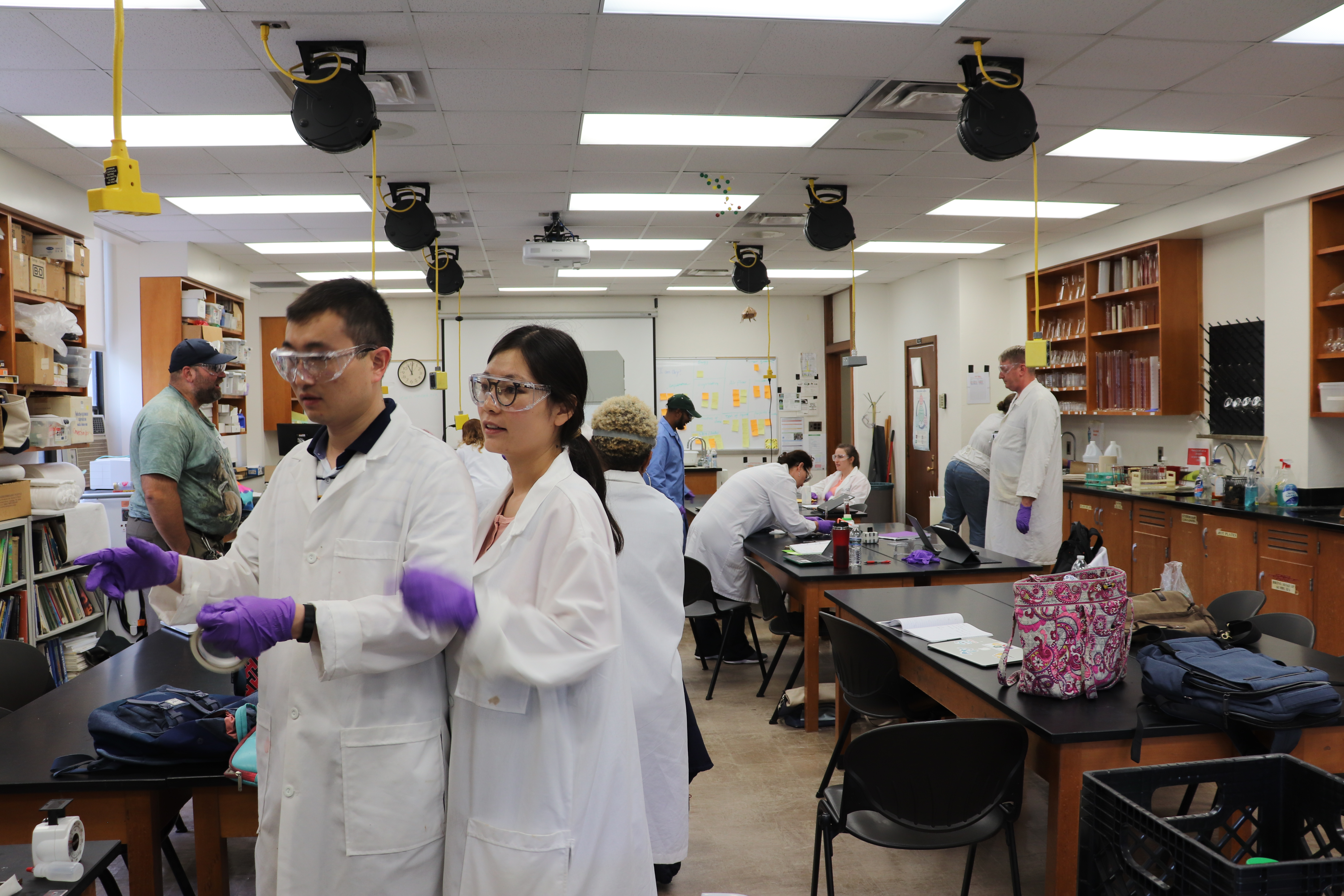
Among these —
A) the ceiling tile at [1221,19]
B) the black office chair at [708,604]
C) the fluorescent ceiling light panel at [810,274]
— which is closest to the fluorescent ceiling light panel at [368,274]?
the fluorescent ceiling light panel at [810,274]

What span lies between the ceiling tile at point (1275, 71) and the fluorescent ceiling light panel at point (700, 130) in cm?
181

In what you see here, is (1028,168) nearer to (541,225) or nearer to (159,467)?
(541,225)

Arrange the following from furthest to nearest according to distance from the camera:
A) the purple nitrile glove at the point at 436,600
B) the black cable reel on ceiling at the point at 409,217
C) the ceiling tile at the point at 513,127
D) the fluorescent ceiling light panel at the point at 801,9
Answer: the black cable reel on ceiling at the point at 409,217 → the ceiling tile at the point at 513,127 → the fluorescent ceiling light panel at the point at 801,9 → the purple nitrile glove at the point at 436,600

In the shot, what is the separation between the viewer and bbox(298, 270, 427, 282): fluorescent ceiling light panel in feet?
29.3

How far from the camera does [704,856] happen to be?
3.04 m

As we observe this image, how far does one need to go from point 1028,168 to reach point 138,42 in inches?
194

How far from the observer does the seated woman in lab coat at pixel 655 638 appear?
2.46 m

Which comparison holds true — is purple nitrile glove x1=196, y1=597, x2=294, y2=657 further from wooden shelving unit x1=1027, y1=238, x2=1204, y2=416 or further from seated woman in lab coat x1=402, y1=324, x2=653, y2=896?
wooden shelving unit x1=1027, y1=238, x2=1204, y2=416

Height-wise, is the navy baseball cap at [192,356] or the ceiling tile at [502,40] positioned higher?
the ceiling tile at [502,40]

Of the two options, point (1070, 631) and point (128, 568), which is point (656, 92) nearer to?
point (1070, 631)

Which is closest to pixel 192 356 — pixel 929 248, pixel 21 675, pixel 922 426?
pixel 21 675

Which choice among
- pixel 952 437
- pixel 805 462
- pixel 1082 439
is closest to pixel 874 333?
pixel 952 437

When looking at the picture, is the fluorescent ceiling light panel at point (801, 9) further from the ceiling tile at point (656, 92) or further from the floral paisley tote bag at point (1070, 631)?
the floral paisley tote bag at point (1070, 631)

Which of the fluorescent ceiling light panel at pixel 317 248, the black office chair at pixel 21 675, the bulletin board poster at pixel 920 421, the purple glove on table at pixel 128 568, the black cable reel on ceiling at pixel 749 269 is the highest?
the fluorescent ceiling light panel at pixel 317 248
